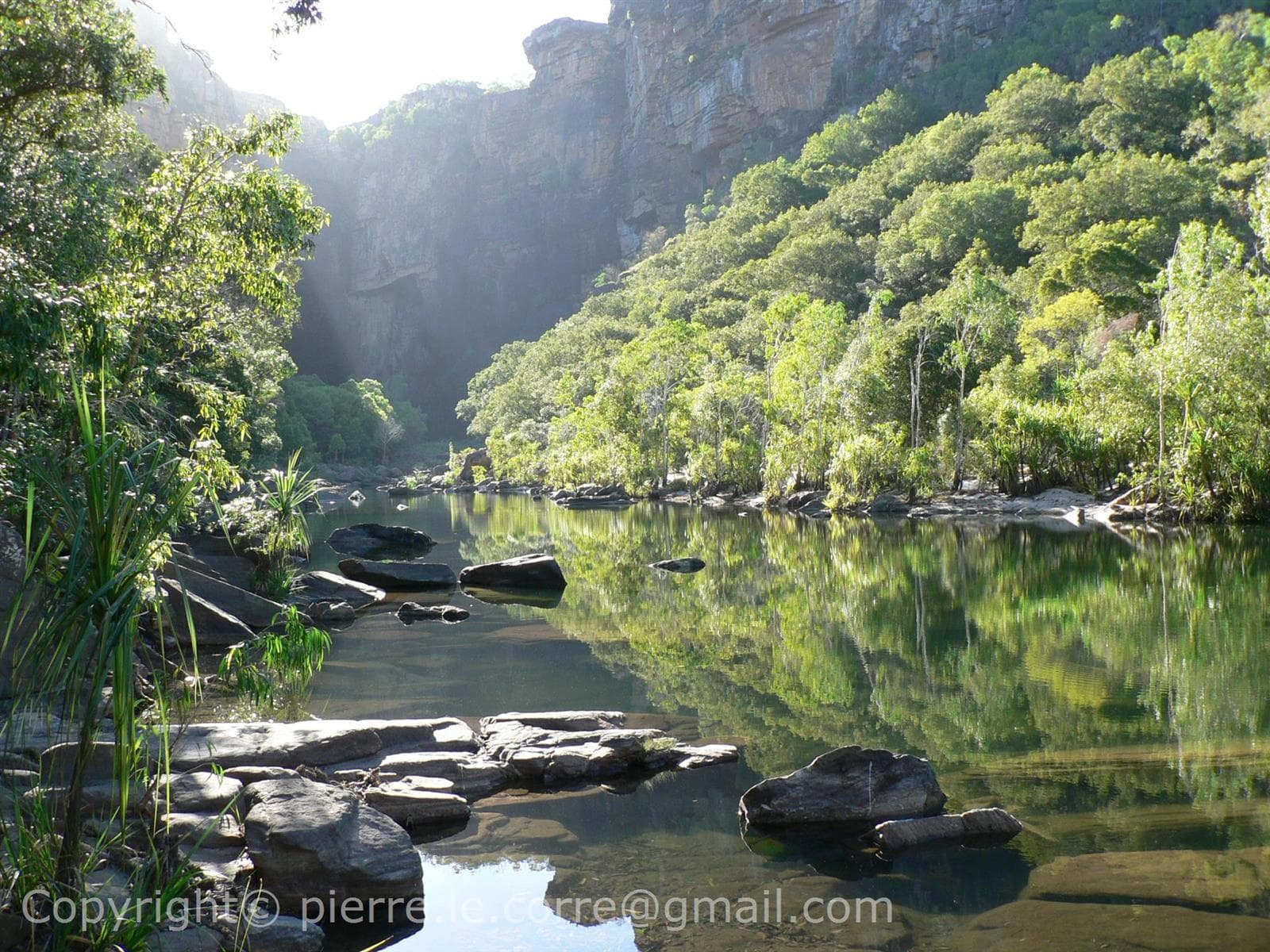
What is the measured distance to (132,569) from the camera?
14.0ft

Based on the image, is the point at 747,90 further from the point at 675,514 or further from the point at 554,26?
the point at 675,514

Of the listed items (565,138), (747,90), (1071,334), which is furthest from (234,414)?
(565,138)

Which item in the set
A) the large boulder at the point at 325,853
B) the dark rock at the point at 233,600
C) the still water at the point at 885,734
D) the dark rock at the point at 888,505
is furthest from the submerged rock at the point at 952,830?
the dark rock at the point at 888,505

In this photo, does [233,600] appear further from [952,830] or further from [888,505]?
[888,505]

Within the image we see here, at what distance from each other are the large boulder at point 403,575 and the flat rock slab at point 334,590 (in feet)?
4.06

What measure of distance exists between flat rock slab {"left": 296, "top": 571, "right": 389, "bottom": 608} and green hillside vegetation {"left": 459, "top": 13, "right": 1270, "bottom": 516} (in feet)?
68.7

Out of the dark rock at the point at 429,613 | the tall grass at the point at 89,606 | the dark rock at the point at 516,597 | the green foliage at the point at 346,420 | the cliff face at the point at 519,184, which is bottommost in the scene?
the dark rock at the point at 516,597

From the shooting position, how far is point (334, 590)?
1900 cm

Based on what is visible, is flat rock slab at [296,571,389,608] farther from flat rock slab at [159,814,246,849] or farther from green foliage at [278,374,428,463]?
green foliage at [278,374,428,463]

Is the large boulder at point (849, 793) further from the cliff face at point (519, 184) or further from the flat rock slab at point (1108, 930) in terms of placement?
the cliff face at point (519, 184)

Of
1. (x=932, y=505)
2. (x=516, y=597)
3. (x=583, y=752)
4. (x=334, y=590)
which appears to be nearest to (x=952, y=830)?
(x=583, y=752)

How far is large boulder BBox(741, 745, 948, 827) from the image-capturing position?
269 inches

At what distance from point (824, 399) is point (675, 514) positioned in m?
8.00

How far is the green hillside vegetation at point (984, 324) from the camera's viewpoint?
2784cm
